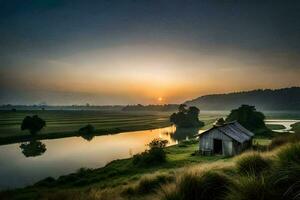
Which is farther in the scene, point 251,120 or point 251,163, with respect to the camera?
point 251,120

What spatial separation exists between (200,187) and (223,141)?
113 ft

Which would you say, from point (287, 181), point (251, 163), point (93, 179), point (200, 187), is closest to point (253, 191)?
point (287, 181)

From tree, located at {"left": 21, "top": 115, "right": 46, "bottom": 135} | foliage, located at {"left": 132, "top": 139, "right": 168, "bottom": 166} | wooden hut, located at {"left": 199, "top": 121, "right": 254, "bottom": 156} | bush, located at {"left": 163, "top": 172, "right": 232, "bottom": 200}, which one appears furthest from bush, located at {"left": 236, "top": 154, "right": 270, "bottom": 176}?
tree, located at {"left": 21, "top": 115, "right": 46, "bottom": 135}

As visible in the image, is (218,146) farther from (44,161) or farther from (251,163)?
(251,163)

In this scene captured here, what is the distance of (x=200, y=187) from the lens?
7.70 m

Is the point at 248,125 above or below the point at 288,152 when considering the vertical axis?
below

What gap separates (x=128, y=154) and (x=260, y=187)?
4270 cm

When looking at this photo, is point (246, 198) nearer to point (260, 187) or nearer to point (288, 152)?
point (260, 187)

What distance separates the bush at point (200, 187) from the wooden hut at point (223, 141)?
3307 cm

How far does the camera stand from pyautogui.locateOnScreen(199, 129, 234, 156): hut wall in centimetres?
3969

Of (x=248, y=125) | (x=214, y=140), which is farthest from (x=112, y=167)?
(x=248, y=125)

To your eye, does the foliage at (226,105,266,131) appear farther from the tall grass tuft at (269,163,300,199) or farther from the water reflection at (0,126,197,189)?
the tall grass tuft at (269,163,300,199)

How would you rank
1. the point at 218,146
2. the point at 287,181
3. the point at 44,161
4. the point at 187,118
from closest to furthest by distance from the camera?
the point at 287,181 → the point at 44,161 → the point at 218,146 → the point at 187,118

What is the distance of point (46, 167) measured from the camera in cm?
3691
